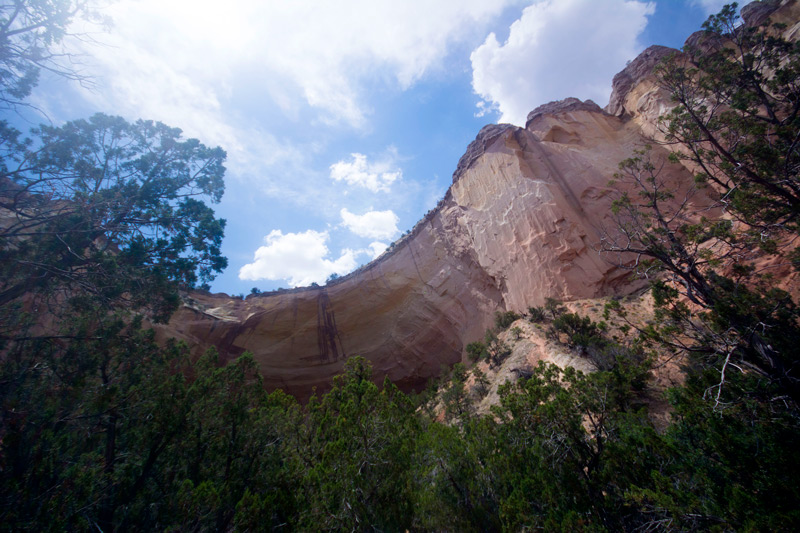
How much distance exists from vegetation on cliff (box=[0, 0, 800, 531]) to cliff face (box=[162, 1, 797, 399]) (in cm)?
1159

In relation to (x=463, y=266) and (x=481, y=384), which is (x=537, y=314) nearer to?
(x=481, y=384)

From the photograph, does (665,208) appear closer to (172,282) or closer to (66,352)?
(172,282)

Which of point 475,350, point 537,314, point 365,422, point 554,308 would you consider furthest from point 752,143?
point 475,350

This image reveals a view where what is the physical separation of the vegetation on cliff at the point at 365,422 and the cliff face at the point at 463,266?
1159 centimetres

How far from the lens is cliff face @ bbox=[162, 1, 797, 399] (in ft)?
70.4

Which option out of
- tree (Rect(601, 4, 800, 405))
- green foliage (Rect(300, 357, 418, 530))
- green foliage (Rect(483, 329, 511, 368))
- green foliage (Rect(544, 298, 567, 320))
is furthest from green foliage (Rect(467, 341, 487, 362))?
green foliage (Rect(300, 357, 418, 530))

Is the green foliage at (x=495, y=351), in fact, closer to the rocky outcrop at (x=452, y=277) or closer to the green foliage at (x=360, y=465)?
the rocky outcrop at (x=452, y=277)

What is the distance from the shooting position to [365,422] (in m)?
7.21

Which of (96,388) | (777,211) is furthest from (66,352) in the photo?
(777,211)

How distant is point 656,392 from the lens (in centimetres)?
990

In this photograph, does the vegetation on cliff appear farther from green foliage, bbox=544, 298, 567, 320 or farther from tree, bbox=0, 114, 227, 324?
green foliage, bbox=544, 298, 567, 320

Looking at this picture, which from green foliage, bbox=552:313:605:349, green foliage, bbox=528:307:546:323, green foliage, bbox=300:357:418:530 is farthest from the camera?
green foliage, bbox=528:307:546:323

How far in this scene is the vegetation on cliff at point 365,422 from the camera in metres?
5.06

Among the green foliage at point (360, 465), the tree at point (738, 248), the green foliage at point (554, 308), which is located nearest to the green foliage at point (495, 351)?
the green foliage at point (554, 308)
